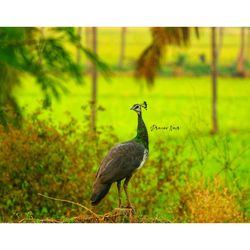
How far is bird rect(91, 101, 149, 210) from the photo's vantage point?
31.2ft

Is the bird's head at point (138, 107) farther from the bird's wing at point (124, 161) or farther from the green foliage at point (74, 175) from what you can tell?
the green foliage at point (74, 175)

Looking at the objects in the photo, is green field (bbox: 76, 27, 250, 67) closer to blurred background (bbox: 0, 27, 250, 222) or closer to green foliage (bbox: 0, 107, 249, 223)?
blurred background (bbox: 0, 27, 250, 222)

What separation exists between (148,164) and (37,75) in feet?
4.42

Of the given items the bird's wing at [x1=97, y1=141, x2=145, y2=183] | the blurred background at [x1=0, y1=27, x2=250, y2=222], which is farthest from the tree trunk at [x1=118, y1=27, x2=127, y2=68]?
the bird's wing at [x1=97, y1=141, x2=145, y2=183]

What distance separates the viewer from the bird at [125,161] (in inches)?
375

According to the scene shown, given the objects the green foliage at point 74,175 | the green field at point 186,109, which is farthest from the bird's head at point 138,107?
the green foliage at point 74,175

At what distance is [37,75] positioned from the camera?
10586 mm

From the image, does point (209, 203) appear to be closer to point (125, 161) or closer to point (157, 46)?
point (125, 161)

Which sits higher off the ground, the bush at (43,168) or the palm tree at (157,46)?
the palm tree at (157,46)

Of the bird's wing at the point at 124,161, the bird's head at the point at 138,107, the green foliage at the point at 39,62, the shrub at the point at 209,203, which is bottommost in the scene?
the shrub at the point at 209,203

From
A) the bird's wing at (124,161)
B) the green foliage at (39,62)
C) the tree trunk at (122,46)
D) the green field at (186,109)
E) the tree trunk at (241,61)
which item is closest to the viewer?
the bird's wing at (124,161)
